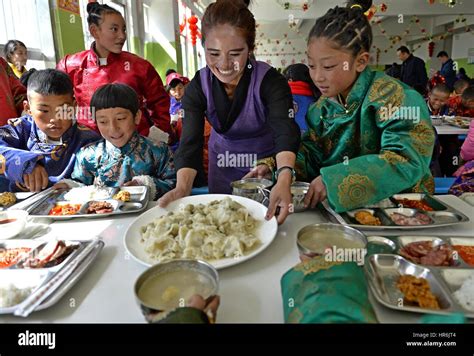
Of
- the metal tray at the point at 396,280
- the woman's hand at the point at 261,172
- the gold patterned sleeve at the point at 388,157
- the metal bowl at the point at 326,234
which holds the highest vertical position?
the gold patterned sleeve at the point at 388,157

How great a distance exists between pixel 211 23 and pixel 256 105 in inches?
17.6

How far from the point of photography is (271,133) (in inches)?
78.1

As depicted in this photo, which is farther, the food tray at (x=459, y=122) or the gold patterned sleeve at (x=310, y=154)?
the food tray at (x=459, y=122)

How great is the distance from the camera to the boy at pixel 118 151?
1952 mm

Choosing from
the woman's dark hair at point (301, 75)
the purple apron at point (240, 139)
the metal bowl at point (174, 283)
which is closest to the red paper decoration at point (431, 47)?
the woman's dark hair at point (301, 75)

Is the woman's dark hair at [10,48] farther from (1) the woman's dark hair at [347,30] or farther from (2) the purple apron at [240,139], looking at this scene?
(1) the woman's dark hair at [347,30]

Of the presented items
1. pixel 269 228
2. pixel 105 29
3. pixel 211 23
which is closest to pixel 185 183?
pixel 269 228

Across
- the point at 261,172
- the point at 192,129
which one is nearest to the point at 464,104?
the point at 261,172

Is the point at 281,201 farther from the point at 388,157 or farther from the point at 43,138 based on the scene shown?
the point at 43,138

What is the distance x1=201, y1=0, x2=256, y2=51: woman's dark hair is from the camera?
156cm

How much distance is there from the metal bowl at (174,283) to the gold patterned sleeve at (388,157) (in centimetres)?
64

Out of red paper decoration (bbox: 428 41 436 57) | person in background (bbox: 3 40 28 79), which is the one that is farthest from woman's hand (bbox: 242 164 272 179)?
red paper decoration (bbox: 428 41 436 57)

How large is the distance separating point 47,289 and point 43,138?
147cm
